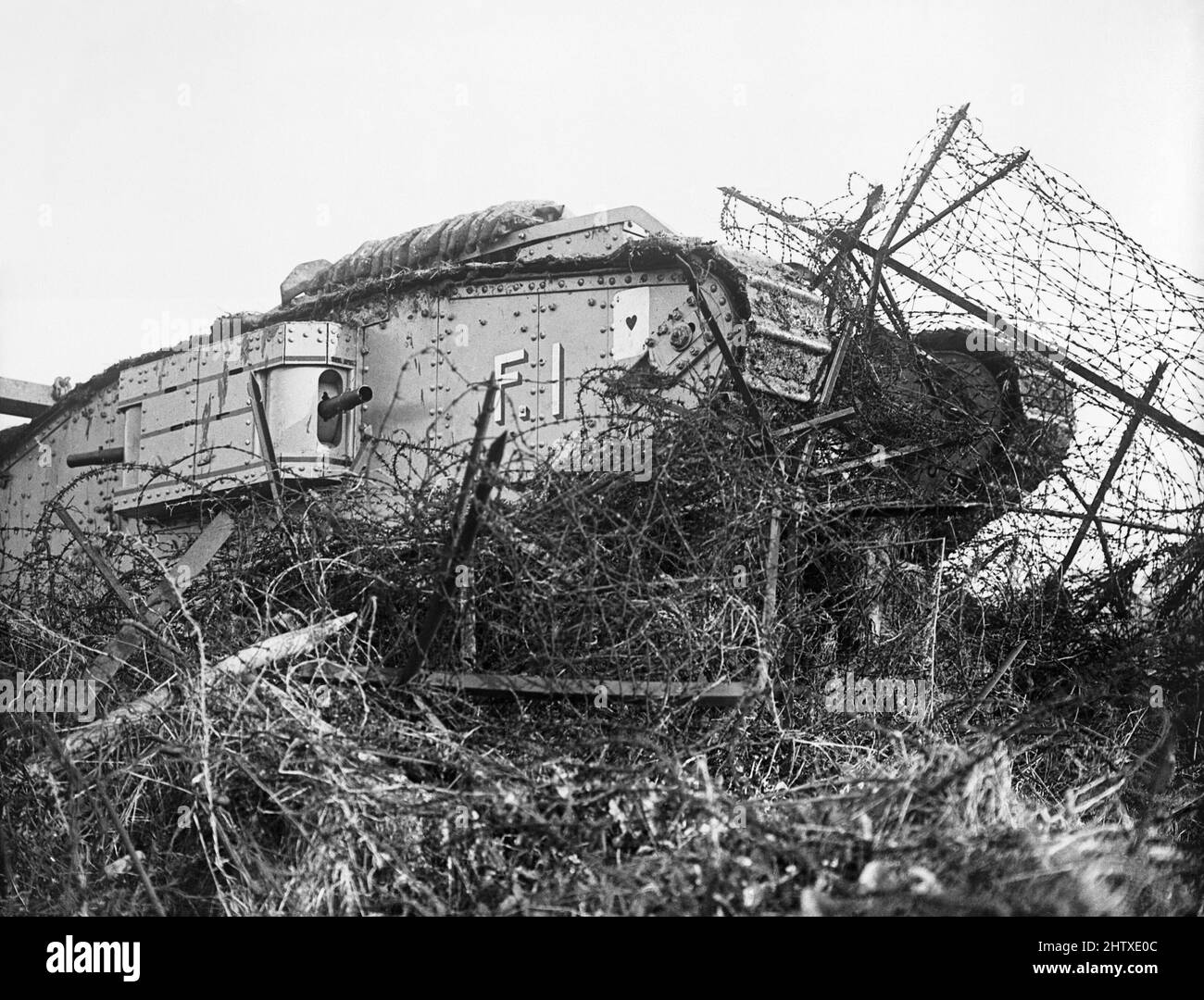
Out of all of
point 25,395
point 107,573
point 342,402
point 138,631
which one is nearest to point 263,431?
point 342,402

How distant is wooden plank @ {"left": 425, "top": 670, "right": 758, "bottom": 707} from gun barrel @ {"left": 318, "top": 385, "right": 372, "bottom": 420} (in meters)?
2.51

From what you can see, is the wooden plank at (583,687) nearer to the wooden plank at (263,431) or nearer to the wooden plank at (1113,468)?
the wooden plank at (263,431)

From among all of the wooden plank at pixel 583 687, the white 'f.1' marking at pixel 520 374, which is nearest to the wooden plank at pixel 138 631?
the wooden plank at pixel 583 687

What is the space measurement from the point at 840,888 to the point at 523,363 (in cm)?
392

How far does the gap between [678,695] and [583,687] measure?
1.15 feet

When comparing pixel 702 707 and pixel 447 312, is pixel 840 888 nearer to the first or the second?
pixel 702 707

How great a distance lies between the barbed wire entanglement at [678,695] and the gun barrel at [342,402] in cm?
30

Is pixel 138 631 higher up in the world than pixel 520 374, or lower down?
lower down

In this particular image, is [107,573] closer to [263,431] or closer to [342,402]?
[263,431]

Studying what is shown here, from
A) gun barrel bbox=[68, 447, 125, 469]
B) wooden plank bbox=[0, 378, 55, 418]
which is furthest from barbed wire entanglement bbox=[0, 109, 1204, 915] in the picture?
wooden plank bbox=[0, 378, 55, 418]

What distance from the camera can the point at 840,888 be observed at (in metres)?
3.52

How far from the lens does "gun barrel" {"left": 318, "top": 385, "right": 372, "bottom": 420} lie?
7.06m

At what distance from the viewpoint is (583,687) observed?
4910 mm

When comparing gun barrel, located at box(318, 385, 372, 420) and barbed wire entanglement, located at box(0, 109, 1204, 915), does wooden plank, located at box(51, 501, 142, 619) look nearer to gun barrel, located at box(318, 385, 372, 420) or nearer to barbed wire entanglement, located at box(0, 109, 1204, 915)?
barbed wire entanglement, located at box(0, 109, 1204, 915)
